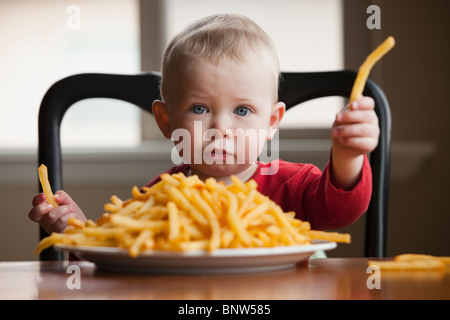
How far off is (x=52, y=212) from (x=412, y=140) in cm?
180

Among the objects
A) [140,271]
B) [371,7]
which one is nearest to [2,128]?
[371,7]

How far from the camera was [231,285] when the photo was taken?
665mm

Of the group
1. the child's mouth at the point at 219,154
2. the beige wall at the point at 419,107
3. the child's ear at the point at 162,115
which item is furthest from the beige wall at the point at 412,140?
the child's mouth at the point at 219,154

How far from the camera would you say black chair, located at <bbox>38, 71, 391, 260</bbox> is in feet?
4.57

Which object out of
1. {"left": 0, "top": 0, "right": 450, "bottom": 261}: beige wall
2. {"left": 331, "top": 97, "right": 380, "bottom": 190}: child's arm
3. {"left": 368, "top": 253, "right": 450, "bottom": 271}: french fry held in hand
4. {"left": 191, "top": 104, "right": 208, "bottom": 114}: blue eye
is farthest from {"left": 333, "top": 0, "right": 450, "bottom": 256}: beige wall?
{"left": 368, "top": 253, "right": 450, "bottom": 271}: french fry held in hand

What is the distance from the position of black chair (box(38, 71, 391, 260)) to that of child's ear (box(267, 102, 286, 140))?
2 cm

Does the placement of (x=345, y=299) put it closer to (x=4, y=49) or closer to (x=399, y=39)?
(x=399, y=39)

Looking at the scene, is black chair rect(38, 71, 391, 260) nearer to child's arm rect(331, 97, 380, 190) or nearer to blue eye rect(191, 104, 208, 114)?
blue eye rect(191, 104, 208, 114)

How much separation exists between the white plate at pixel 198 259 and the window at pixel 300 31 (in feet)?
6.57

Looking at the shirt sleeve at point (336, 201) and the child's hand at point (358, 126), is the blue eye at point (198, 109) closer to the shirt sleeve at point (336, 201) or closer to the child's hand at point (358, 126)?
the shirt sleeve at point (336, 201)

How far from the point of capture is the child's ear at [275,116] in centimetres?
150

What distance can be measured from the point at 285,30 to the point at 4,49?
1.20 meters

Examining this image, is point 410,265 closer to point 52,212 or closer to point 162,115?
point 52,212

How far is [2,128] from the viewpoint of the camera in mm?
2754
